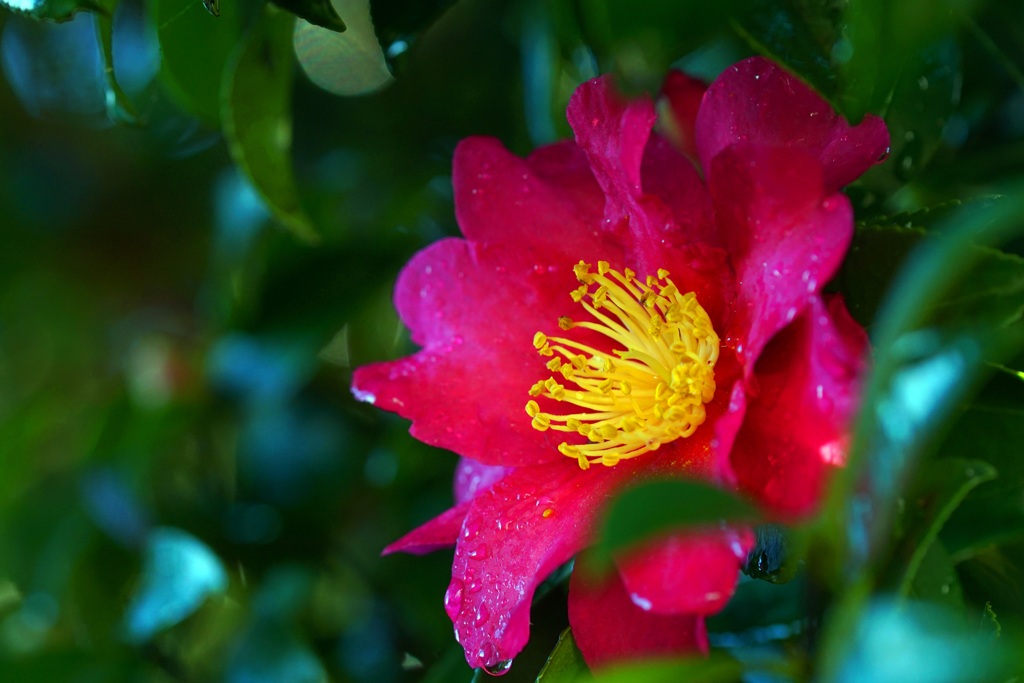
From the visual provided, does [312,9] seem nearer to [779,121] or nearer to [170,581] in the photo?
[779,121]

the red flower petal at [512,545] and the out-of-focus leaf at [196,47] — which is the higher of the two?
the out-of-focus leaf at [196,47]

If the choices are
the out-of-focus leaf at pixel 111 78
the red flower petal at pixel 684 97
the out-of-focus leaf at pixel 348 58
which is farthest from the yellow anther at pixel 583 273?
the out-of-focus leaf at pixel 348 58

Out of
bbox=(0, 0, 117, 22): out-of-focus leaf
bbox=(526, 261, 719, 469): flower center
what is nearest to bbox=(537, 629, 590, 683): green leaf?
bbox=(526, 261, 719, 469): flower center

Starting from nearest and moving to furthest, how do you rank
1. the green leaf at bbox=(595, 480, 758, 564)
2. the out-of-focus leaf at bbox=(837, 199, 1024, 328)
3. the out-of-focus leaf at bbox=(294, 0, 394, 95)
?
the green leaf at bbox=(595, 480, 758, 564) → the out-of-focus leaf at bbox=(837, 199, 1024, 328) → the out-of-focus leaf at bbox=(294, 0, 394, 95)

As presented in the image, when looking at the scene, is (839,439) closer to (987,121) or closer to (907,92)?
(907,92)

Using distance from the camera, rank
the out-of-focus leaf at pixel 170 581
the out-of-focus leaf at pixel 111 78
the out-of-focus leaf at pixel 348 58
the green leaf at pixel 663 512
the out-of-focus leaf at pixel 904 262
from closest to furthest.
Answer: the green leaf at pixel 663 512
the out-of-focus leaf at pixel 904 262
the out-of-focus leaf at pixel 111 78
the out-of-focus leaf at pixel 170 581
the out-of-focus leaf at pixel 348 58

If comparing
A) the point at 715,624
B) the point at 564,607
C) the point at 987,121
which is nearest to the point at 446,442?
the point at 564,607

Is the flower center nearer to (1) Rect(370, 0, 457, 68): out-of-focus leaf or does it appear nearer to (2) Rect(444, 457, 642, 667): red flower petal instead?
(2) Rect(444, 457, 642, 667): red flower petal

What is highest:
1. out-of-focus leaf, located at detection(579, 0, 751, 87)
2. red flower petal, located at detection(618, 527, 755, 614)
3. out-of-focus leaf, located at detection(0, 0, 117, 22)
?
out-of-focus leaf, located at detection(0, 0, 117, 22)

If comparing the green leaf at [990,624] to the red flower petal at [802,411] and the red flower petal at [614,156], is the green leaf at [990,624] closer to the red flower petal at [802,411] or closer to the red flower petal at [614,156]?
the red flower petal at [802,411]
